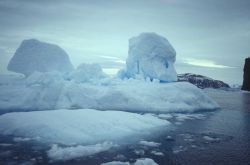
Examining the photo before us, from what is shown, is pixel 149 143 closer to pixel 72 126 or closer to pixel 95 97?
pixel 72 126

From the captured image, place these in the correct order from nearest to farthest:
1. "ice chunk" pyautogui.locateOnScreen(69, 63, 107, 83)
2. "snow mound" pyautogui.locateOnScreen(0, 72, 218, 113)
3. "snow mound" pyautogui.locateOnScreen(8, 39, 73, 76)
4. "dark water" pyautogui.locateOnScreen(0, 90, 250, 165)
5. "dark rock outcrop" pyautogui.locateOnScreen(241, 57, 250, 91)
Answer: "dark water" pyautogui.locateOnScreen(0, 90, 250, 165) → "snow mound" pyautogui.locateOnScreen(0, 72, 218, 113) → "ice chunk" pyautogui.locateOnScreen(69, 63, 107, 83) → "snow mound" pyautogui.locateOnScreen(8, 39, 73, 76) → "dark rock outcrop" pyautogui.locateOnScreen(241, 57, 250, 91)

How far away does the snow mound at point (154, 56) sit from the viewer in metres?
29.8

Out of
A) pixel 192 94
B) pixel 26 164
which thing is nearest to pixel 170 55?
pixel 192 94

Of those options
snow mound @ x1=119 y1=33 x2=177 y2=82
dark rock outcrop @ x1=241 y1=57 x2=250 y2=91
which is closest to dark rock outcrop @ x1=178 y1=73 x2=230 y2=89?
dark rock outcrop @ x1=241 y1=57 x2=250 y2=91

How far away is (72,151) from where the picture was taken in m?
8.64

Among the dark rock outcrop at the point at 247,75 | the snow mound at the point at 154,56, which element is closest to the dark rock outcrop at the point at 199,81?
the dark rock outcrop at the point at 247,75

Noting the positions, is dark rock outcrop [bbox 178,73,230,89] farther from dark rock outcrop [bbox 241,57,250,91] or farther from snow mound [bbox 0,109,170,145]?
snow mound [bbox 0,109,170,145]

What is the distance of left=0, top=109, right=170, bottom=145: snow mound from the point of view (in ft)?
33.2

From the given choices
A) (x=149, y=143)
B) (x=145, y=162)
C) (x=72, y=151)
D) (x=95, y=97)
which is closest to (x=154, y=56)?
(x=95, y=97)

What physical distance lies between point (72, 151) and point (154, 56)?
23.1 m

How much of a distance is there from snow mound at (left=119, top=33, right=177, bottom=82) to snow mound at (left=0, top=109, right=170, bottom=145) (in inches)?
705

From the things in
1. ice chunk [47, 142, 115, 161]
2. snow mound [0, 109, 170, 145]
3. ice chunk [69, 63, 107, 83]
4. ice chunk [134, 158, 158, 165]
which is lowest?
ice chunk [47, 142, 115, 161]

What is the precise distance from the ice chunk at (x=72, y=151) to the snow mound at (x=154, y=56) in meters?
21.6

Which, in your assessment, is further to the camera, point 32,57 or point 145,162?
point 32,57
